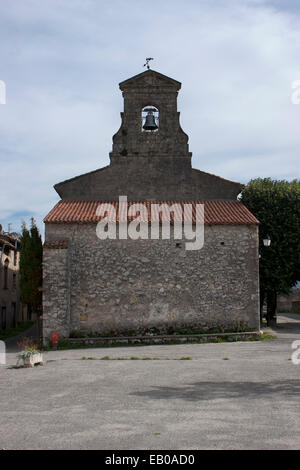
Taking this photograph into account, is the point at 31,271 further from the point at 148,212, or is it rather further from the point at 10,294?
the point at 10,294

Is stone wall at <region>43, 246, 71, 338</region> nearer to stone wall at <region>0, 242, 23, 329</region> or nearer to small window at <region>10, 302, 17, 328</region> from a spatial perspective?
stone wall at <region>0, 242, 23, 329</region>

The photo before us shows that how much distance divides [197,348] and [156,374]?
5.86 m

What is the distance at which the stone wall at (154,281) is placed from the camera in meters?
19.7

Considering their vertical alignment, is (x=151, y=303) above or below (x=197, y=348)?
above

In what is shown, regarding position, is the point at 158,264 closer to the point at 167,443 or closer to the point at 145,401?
the point at 145,401

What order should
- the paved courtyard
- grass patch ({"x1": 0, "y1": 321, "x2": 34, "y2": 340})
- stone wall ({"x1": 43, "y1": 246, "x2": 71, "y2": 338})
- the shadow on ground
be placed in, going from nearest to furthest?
the paved courtyard
the shadow on ground
stone wall ({"x1": 43, "y1": 246, "x2": 71, "y2": 338})
grass patch ({"x1": 0, "y1": 321, "x2": 34, "y2": 340})

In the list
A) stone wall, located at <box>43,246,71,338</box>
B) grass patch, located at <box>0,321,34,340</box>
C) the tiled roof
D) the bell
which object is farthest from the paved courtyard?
grass patch, located at <box>0,321,34,340</box>

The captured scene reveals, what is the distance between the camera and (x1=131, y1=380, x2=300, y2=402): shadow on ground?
28.6ft

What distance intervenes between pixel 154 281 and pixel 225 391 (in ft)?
35.6

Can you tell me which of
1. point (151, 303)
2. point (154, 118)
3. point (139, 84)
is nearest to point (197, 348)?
point (151, 303)

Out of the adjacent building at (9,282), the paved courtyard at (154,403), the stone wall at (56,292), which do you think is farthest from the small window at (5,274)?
the paved courtyard at (154,403)

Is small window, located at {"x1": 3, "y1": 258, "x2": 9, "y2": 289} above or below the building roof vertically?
below

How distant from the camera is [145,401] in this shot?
8398 millimetres

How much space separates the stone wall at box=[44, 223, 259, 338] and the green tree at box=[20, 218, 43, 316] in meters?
3.50
